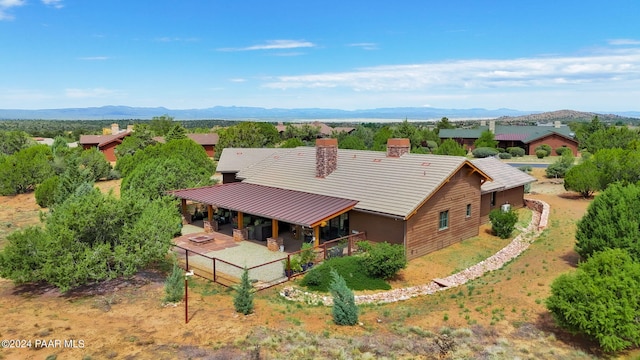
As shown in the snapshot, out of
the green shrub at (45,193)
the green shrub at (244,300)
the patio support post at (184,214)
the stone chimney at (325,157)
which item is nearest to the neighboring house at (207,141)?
the green shrub at (45,193)

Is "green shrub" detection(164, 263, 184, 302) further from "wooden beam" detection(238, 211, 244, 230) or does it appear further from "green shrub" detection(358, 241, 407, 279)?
"wooden beam" detection(238, 211, 244, 230)

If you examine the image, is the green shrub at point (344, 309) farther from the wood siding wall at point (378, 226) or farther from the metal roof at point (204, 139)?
the metal roof at point (204, 139)

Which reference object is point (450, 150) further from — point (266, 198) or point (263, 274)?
point (263, 274)

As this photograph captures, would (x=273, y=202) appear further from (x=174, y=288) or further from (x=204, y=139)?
(x=204, y=139)

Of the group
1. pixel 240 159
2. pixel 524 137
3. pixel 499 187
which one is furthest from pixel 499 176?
pixel 524 137

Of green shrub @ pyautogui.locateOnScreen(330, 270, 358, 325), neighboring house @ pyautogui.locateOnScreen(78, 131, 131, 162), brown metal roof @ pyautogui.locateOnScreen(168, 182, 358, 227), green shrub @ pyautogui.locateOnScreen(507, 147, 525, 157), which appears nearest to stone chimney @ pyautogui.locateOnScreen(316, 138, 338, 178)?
brown metal roof @ pyautogui.locateOnScreen(168, 182, 358, 227)

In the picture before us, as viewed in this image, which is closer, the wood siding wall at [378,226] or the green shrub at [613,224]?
the green shrub at [613,224]

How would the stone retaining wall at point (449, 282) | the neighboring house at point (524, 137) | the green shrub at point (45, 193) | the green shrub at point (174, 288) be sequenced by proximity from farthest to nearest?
the neighboring house at point (524, 137) → the green shrub at point (45, 193) → the stone retaining wall at point (449, 282) → the green shrub at point (174, 288)
